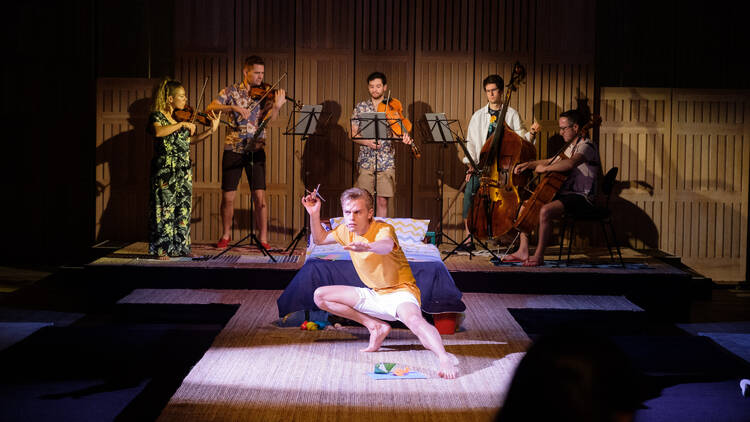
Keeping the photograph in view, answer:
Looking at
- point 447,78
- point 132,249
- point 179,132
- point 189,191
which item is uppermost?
point 447,78

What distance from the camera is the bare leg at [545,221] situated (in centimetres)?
639

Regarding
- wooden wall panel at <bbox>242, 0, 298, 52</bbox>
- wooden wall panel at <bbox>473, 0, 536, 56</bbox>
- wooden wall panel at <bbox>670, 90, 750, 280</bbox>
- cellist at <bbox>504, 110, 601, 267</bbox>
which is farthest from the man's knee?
wooden wall panel at <bbox>670, 90, 750, 280</bbox>

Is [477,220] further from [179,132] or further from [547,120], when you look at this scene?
[179,132]

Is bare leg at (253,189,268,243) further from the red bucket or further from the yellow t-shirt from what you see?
the yellow t-shirt

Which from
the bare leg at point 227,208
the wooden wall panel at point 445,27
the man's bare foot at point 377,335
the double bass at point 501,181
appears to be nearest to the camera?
the man's bare foot at point 377,335

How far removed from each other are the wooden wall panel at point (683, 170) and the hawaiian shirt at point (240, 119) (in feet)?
10.9

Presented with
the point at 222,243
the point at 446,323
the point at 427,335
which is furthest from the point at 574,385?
the point at 222,243

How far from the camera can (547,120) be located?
25.7ft

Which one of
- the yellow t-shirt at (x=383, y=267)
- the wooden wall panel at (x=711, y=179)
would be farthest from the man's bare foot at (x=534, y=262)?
the yellow t-shirt at (x=383, y=267)

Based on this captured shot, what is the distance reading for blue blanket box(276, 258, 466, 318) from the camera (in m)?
5.07

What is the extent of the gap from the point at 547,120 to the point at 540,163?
144 centimetres

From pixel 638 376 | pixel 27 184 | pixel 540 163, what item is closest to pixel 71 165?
pixel 27 184

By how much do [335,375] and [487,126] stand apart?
3.42m

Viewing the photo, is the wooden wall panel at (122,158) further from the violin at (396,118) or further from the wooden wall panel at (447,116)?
the wooden wall panel at (447,116)
